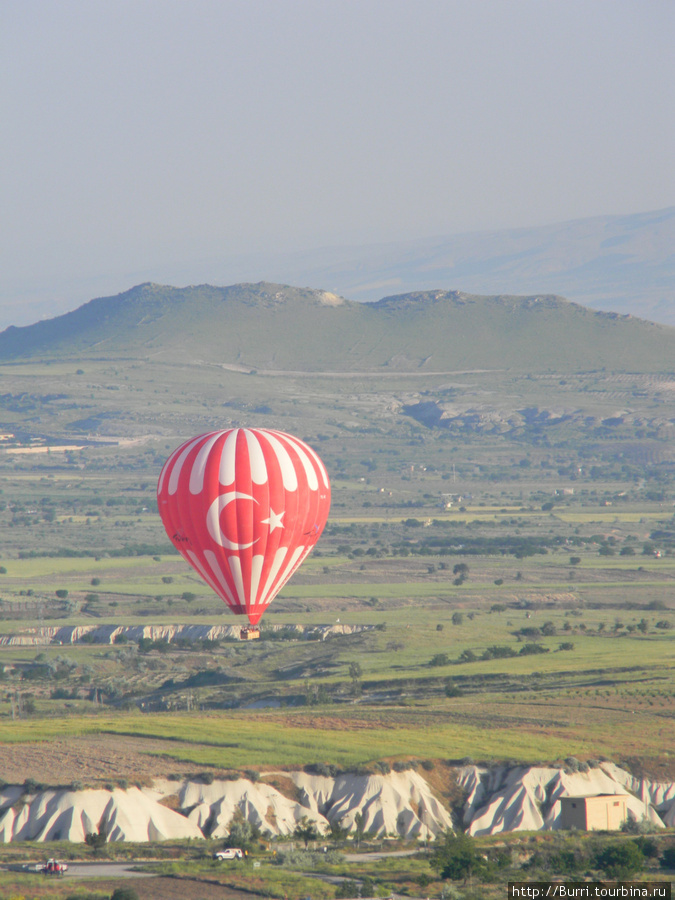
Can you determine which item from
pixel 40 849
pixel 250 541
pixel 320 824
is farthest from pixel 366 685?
pixel 40 849

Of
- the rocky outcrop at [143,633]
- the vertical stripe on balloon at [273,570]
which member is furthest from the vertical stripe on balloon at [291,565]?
the rocky outcrop at [143,633]

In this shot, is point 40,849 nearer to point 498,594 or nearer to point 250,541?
point 250,541

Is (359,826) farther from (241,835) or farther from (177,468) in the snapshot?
(177,468)

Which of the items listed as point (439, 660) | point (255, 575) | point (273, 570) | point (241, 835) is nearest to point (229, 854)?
point (241, 835)

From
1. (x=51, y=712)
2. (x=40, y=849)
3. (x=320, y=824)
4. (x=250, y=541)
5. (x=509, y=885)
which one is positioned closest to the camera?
(x=509, y=885)

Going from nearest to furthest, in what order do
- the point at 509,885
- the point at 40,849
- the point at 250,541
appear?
the point at 509,885
the point at 40,849
the point at 250,541

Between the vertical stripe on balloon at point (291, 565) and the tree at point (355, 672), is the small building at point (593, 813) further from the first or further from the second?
the tree at point (355, 672)
